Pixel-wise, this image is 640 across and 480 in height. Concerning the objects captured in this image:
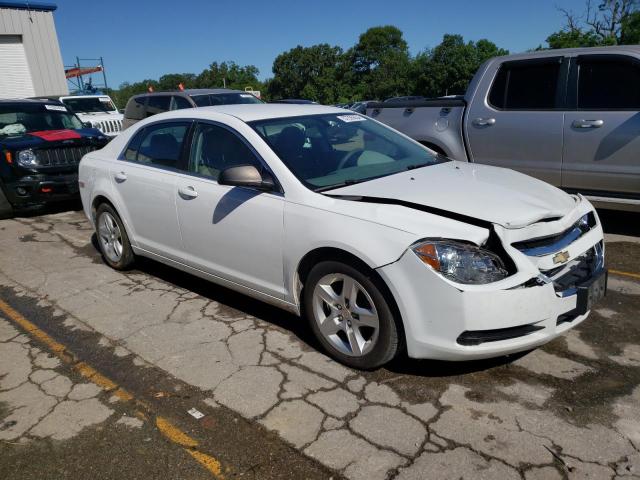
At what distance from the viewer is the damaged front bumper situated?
8.86 feet

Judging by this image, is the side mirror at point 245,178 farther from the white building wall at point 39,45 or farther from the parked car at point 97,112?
the white building wall at point 39,45

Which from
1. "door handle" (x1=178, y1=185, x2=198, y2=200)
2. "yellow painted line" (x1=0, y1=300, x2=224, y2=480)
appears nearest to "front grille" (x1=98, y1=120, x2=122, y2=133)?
Result: "yellow painted line" (x1=0, y1=300, x2=224, y2=480)

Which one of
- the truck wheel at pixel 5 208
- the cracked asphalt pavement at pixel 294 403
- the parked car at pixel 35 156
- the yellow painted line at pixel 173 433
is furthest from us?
the truck wheel at pixel 5 208

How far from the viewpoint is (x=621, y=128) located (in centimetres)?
523

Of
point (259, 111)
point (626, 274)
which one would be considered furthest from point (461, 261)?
point (626, 274)

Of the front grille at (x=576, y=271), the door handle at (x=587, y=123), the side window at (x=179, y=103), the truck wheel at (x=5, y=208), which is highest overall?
the side window at (x=179, y=103)

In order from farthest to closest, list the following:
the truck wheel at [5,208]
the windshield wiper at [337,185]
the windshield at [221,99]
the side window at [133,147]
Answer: the windshield at [221,99], the truck wheel at [5,208], the side window at [133,147], the windshield wiper at [337,185]

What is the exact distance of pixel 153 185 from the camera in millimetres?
4430

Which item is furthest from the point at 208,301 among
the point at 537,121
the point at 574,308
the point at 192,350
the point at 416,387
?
the point at 537,121

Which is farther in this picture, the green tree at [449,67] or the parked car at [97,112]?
the green tree at [449,67]

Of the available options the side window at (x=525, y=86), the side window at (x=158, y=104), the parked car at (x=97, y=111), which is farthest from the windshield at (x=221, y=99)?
the side window at (x=525, y=86)

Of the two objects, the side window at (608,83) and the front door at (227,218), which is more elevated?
the side window at (608,83)

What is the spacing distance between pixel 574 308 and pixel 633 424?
0.62 metres

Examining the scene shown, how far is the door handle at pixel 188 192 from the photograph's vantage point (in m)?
4.01
